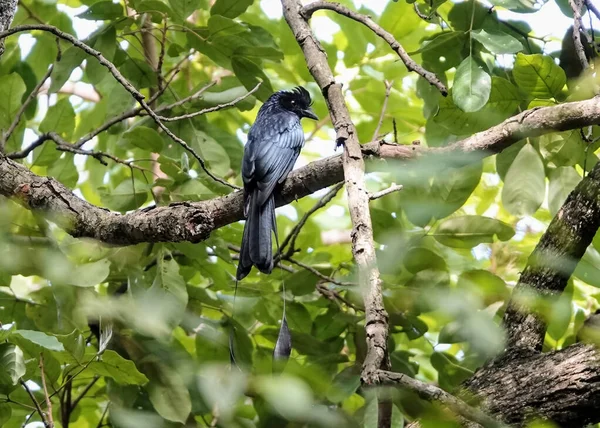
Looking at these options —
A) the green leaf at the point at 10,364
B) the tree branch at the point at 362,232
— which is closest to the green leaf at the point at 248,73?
the tree branch at the point at 362,232

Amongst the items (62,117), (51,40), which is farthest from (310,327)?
(51,40)

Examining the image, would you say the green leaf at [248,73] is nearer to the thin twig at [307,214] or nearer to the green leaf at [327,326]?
the thin twig at [307,214]

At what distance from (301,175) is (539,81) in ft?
2.92

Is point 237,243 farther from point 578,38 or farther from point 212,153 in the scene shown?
point 578,38

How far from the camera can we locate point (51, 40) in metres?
4.05

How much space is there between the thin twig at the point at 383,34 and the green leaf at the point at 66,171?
133 cm

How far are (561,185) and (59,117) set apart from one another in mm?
2211

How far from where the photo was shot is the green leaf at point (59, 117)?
138 inches

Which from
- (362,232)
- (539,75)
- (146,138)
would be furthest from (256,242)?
(539,75)

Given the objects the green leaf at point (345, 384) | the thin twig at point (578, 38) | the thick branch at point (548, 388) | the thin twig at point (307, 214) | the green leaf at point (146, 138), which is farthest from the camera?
the green leaf at point (146, 138)

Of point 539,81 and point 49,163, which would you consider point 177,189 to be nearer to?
point 49,163

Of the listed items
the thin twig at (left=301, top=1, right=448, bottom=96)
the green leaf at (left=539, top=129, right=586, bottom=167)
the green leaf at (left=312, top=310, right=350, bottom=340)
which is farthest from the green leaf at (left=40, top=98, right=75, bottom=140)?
the green leaf at (left=539, top=129, right=586, bottom=167)

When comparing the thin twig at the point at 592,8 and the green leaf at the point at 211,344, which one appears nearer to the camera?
the thin twig at the point at 592,8

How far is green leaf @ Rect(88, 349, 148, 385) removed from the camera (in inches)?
101
